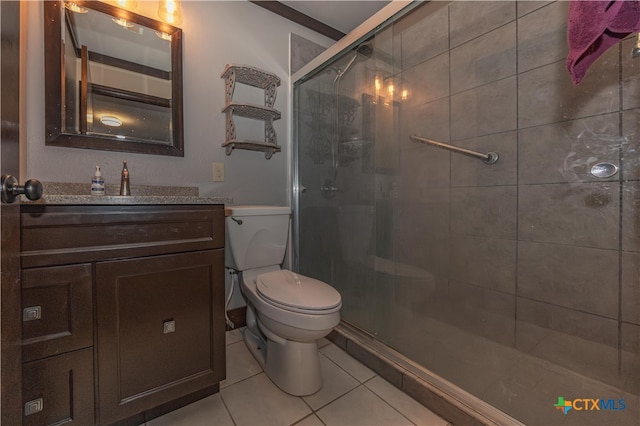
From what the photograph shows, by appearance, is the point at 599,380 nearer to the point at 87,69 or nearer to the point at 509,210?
the point at 509,210

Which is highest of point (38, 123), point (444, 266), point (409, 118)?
point (409, 118)

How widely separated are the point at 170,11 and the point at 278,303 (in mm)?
1587

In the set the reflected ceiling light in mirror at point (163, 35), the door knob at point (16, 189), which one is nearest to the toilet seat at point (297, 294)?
the door knob at point (16, 189)

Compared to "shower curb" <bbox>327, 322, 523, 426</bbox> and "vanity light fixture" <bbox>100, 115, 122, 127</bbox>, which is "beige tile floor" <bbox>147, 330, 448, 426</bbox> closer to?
"shower curb" <bbox>327, 322, 523, 426</bbox>

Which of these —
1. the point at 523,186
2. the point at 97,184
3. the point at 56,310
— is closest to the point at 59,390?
the point at 56,310

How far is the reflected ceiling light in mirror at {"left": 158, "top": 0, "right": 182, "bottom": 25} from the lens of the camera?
1404 mm

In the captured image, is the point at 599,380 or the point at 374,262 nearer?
the point at 599,380

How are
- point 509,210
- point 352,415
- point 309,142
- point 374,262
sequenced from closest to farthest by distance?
1. point 352,415
2. point 509,210
3. point 374,262
4. point 309,142

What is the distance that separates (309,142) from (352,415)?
5.05 ft

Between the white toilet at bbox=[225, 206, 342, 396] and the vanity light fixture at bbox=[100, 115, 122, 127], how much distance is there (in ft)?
2.30

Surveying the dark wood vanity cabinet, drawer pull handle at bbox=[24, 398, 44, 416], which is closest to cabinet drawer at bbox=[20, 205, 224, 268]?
the dark wood vanity cabinet

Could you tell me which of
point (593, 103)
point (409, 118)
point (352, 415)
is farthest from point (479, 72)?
point (352, 415)

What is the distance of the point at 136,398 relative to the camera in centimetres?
90

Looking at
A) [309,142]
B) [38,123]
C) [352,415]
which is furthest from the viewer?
[309,142]
